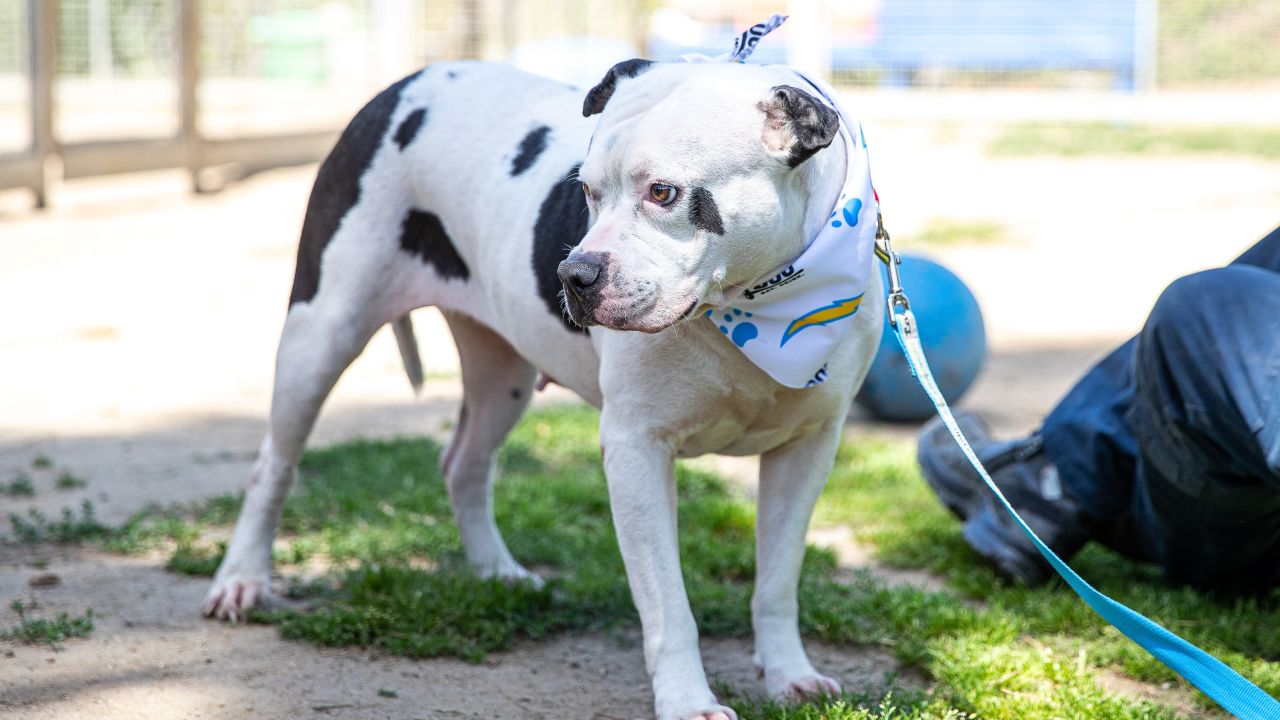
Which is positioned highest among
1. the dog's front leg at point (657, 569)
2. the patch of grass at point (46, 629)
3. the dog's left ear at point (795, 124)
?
the dog's left ear at point (795, 124)

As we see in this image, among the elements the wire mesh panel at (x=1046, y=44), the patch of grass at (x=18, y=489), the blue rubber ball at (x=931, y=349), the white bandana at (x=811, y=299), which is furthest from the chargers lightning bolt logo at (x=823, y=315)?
the wire mesh panel at (x=1046, y=44)

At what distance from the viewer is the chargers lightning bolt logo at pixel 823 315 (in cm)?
297

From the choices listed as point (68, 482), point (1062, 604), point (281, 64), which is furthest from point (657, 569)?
point (281, 64)

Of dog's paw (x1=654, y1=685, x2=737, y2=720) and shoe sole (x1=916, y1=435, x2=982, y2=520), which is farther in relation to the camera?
shoe sole (x1=916, y1=435, x2=982, y2=520)

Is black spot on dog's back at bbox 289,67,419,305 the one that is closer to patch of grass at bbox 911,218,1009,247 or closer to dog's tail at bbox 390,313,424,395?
dog's tail at bbox 390,313,424,395

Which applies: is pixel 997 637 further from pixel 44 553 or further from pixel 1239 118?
pixel 1239 118

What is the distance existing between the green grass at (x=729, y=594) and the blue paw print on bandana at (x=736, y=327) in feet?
2.92

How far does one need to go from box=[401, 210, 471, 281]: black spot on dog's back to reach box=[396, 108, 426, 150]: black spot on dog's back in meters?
0.21

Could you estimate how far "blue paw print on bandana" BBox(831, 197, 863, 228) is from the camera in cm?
296

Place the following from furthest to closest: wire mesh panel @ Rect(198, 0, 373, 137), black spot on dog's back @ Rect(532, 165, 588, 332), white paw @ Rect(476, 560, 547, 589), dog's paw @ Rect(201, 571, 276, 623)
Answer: wire mesh panel @ Rect(198, 0, 373, 137), white paw @ Rect(476, 560, 547, 589), dog's paw @ Rect(201, 571, 276, 623), black spot on dog's back @ Rect(532, 165, 588, 332)

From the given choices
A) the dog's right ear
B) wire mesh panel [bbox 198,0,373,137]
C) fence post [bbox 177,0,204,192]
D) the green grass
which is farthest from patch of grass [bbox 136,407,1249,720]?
wire mesh panel [bbox 198,0,373,137]

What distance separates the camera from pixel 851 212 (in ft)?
9.78

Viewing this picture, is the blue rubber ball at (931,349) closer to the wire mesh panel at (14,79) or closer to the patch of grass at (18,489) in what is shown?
the patch of grass at (18,489)

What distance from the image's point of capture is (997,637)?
372 centimetres
